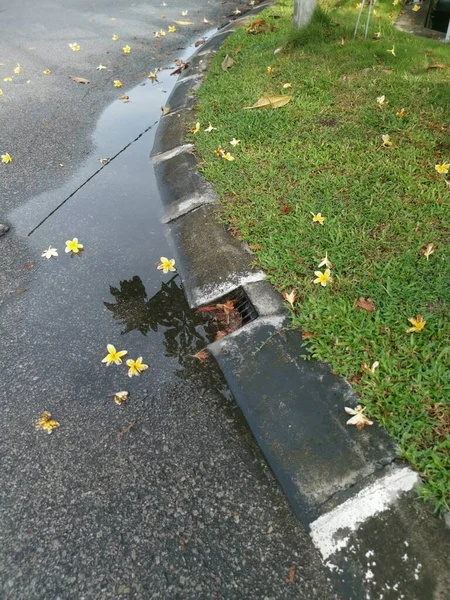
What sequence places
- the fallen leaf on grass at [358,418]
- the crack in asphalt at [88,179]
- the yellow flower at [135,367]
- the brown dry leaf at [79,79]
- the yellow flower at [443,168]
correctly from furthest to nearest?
the brown dry leaf at [79,79] < the crack in asphalt at [88,179] < the yellow flower at [443,168] < the yellow flower at [135,367] < the fallen leaf on grass at [358,418]

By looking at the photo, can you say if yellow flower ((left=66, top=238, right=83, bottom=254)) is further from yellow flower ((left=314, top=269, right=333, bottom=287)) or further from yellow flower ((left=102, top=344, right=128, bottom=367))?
yellow flower ((left=314, top=269, right=333, bottom=287))

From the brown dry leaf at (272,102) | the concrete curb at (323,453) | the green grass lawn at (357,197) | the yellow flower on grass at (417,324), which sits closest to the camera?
the concrete curb at (323,453)

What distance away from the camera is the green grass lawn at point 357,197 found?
2170 mm

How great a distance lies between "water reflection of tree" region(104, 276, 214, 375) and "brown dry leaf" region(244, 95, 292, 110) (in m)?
2.41

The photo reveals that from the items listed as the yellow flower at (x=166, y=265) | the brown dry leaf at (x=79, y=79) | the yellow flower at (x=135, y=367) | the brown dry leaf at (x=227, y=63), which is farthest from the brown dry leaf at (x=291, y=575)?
the brown dry leaf at (x=79, y=79)

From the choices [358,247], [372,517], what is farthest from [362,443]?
[358,247]

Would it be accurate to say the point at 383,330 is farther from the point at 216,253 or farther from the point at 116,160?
the point at 116,160

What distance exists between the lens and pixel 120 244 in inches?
133

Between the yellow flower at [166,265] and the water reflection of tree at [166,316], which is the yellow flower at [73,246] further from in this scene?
the yellow flower at [166,265]

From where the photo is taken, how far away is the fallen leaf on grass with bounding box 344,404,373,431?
2031mm

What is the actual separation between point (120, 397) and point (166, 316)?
655 millimetres

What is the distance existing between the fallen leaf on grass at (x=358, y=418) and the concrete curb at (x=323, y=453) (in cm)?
3

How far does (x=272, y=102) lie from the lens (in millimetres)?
4484

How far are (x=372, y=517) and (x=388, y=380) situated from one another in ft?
2.12
